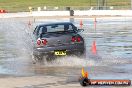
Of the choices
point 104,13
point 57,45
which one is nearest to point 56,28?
point 57,45

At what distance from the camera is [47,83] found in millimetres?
12641

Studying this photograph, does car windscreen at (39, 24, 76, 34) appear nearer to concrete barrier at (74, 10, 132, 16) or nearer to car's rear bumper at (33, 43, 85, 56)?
car's rear bumper at (33, 43, 85, 56)

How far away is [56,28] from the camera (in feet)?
58.6

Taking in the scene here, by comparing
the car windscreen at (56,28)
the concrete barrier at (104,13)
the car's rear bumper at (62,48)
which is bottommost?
the concrete barrier at (104,13)

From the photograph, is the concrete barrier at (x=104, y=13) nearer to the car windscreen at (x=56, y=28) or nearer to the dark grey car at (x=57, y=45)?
the car windscreen at (x=56, y=28)

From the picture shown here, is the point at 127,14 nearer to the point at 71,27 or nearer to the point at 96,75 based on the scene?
the point at 71,27

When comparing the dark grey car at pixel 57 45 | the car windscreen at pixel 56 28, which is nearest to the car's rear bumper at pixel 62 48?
the dark grey car at pixel 57 45

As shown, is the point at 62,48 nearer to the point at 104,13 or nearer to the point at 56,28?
the point at 56,28

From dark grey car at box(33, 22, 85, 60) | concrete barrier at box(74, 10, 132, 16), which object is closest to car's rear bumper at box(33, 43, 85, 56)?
dark grey car at box(33, 22, 85, 60)

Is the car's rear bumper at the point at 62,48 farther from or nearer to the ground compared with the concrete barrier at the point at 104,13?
farther from the ground

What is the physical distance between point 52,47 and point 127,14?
4531cm

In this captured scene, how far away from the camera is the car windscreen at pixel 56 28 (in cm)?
1765

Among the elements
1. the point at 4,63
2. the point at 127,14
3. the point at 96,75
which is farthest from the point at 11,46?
the point at 127,14

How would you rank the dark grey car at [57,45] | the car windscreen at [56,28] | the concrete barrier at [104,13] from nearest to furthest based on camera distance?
the dark grey car at [57,45], the car windscreen at [56,28], the concrete barrier at [104,13]
